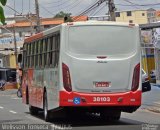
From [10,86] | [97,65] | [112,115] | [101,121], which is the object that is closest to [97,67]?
[97,65]

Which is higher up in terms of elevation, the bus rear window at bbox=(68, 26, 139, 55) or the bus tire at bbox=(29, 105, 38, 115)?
the bus rear window at bbox=(68, 26, 139, 55)

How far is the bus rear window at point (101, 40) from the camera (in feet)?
53.6

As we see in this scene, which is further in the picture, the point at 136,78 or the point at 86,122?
the point at 86,122

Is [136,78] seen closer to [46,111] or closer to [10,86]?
[46,111]

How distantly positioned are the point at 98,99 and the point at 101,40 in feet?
5.61

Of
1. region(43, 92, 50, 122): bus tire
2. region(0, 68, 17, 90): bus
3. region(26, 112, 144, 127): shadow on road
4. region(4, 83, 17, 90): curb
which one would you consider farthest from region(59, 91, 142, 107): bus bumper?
region(0, 68, 17, 90): bus

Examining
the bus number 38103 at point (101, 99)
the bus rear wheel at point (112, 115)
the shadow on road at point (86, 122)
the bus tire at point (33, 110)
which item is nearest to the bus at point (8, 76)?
the bus tire at point (33, 110)

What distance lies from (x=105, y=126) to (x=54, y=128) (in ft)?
5.57

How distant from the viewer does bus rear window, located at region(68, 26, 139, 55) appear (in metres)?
16.3

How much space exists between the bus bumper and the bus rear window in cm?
121

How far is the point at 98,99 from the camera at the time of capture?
16.2 metres

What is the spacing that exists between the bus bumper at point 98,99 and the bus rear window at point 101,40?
1.21 metres

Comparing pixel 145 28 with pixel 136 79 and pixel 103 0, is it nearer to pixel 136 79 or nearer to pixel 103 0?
pixel 103 0

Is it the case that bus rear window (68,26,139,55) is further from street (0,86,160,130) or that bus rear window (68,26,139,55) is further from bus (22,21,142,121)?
street (0,86,160,130)
